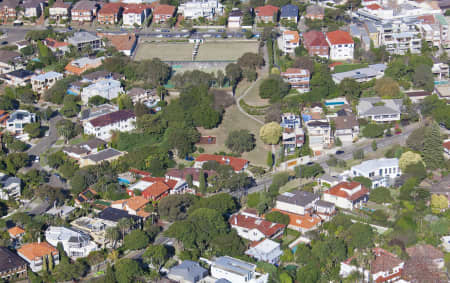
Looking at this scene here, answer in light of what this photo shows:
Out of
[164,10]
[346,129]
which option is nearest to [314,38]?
[346,129]

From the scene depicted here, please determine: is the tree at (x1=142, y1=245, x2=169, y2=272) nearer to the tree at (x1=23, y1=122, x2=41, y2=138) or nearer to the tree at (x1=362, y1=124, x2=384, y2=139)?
the tree at (x1=23, y1=122, x2=41, y2=138)

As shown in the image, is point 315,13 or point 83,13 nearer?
point 315,13

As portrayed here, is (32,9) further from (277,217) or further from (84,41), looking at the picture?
(277,217)

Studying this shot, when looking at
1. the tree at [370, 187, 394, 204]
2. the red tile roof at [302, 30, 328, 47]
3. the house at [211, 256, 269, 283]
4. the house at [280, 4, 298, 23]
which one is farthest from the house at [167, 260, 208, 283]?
the house at [280, 4, 298, 23]

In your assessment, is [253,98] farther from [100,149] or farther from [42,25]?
[42,25]

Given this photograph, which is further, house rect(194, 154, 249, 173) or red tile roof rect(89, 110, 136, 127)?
red tile roof rect(89, 110, 136, 127)

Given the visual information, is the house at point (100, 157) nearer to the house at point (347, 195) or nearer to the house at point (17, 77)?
the house at point (347, 195)

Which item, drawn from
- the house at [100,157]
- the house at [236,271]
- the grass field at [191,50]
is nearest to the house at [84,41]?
the grass field at [191,50]
